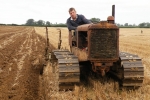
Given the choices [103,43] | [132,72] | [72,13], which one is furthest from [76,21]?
[132,72]

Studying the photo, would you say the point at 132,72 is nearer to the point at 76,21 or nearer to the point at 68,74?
the point at 68,74

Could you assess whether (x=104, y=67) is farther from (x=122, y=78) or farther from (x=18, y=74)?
(x=18, y=74)

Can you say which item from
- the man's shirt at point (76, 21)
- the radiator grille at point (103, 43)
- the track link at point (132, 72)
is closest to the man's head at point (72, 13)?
the man's shirt at point (76, 21)

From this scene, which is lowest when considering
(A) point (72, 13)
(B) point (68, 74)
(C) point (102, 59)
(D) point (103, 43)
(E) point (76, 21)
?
(B) point (68, 74)

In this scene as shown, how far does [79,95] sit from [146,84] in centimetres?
228

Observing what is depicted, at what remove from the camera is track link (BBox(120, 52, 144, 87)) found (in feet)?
23.0

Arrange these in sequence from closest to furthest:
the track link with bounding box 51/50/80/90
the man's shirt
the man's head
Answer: the track link with bounding box 51/50/80/90, the man's head, the man's shirt

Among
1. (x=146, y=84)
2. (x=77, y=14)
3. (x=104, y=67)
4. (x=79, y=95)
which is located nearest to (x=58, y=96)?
(x=79, y=95)

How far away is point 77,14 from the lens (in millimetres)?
8945

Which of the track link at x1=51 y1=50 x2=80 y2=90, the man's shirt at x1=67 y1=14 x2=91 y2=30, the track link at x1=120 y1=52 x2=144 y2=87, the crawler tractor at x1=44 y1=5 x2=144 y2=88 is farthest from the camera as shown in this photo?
the man's shirt at x1=67 y1=14 x2=91 y2=30

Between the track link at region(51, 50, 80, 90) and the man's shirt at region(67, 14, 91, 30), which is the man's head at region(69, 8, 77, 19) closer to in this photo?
the man's shirt at region(67, 14, 91, 30)

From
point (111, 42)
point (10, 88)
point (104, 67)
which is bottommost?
point (10, 88)

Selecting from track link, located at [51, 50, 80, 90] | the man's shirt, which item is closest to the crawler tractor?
track link, located at [51, 50, 80, 90]

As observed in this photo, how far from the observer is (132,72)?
7027 millimetres
